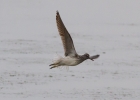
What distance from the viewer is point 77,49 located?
91.5 feet

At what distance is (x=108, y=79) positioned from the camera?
21438mm

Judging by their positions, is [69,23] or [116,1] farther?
[116,1]

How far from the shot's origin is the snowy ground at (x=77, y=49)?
63.2 feet

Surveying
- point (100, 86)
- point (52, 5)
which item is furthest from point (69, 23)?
point (100, 86)

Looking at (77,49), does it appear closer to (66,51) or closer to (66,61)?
(66,51)

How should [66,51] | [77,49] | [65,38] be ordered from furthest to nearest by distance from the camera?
[77,49]
[66,51]
[65,38]

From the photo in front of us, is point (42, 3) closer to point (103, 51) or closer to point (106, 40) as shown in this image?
point (106, 40)

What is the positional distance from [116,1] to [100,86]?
40.5 meters

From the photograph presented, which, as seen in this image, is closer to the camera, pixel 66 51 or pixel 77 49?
pixel 66 51

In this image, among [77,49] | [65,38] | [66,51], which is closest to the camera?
[65,38]

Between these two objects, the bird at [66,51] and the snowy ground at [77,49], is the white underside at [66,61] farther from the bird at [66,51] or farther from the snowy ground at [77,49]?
the snowy ground at [77,49]

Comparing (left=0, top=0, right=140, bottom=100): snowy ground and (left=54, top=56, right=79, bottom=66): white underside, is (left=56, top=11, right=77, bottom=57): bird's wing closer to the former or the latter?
(left=54, top=56, right=79, bottom=66): white underside

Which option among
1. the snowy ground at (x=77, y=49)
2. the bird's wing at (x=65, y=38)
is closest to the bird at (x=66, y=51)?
the bird's wing at (x=65, y=38)

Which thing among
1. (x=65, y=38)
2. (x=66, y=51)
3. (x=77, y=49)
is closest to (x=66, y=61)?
(x=66, y=51)
